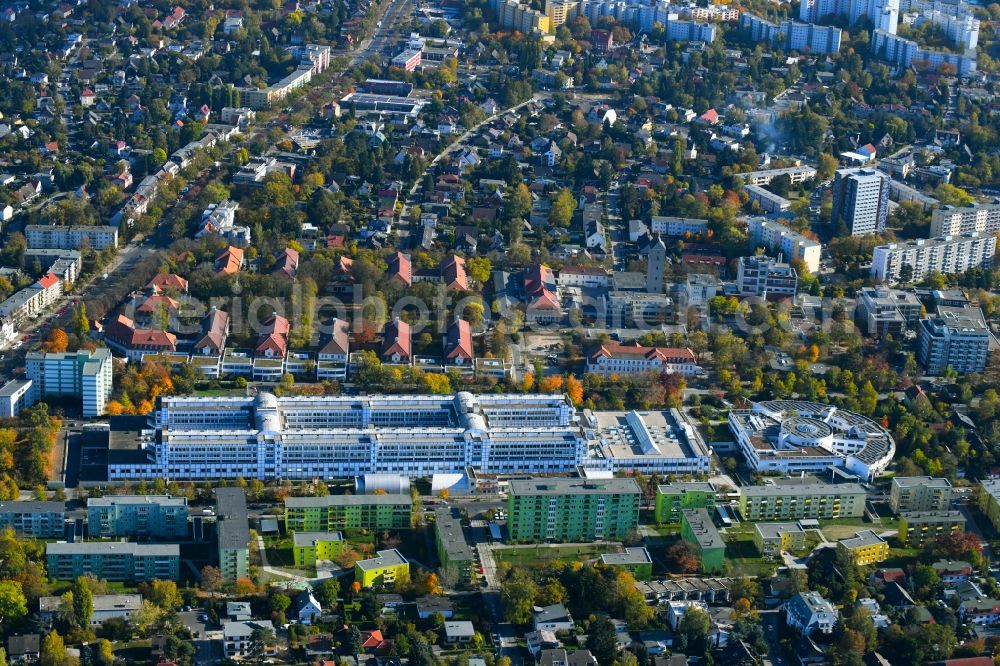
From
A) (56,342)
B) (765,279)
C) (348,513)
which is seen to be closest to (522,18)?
(765,279)

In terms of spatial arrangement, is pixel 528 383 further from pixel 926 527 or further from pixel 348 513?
pixel 926 527

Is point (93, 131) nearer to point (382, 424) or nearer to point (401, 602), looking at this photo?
point (382, 424)

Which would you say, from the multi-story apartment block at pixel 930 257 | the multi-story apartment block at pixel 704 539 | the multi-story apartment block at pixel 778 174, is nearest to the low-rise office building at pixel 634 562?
the multi-story apartment block at pixel 704 539

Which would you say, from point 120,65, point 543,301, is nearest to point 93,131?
point 120,65

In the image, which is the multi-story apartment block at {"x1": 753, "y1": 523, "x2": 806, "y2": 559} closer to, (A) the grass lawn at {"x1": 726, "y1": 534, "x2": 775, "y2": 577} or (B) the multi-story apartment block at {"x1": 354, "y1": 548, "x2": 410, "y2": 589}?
(A) the grass lawn at {"x1": 726, "y1": 534, "x2": 775, "y2": 577}

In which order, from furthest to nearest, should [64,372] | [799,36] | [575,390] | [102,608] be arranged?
1. [799,36]
2. [575,390]
3. [64,372]
4. [102,608]

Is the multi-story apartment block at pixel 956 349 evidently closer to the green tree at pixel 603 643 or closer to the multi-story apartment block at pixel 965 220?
the multi-story apartment block at pixel 965 220
